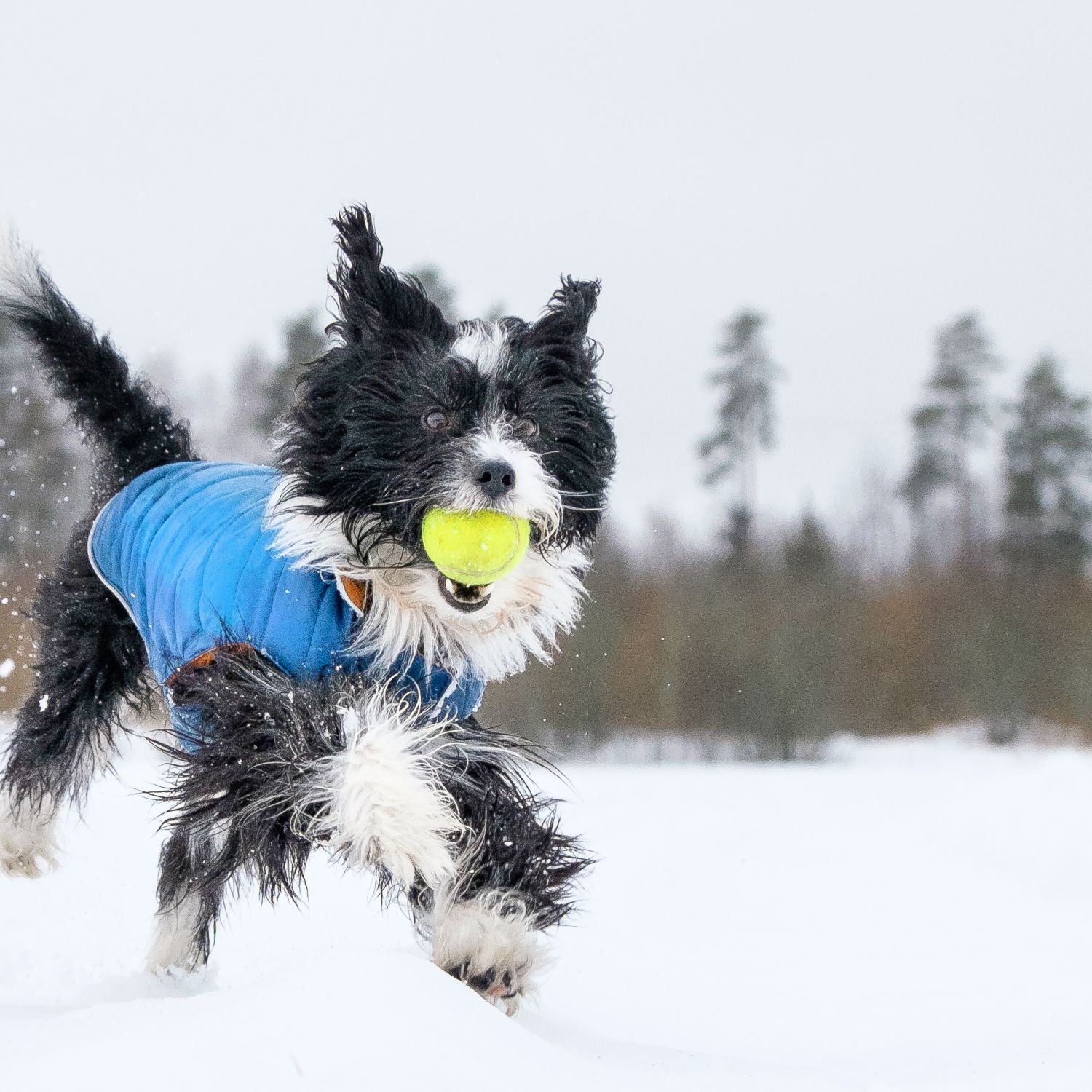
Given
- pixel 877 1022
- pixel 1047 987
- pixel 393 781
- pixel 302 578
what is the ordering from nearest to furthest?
pixel 393 781
pixel 302 578
pixel 877 1022
pixel 1047 987

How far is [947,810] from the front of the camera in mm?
8797

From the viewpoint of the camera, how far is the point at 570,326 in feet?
11.6

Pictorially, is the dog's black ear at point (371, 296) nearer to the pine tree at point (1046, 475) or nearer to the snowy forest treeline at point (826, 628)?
the snowy forest treeline at point (826, 628)

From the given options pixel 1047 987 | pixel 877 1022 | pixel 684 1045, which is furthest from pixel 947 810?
pixel 684 1045

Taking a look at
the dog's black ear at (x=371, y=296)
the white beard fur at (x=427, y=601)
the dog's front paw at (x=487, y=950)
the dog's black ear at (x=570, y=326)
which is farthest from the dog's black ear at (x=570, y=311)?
the dog's front paw at (x=487, y=950)

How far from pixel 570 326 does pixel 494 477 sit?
76 centimetres

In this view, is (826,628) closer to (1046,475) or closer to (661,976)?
(1046,475)

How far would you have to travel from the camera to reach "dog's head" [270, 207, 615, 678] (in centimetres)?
305

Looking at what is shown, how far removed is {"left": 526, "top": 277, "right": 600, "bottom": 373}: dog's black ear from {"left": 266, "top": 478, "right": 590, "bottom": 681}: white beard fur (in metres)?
0.51

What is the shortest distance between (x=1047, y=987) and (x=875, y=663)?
1723 cm

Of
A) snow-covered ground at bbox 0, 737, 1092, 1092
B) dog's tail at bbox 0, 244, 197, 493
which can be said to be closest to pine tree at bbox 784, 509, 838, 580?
snow-covered ground at bbox 0, 737, 1092, 1092

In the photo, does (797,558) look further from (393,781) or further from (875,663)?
(393,781)

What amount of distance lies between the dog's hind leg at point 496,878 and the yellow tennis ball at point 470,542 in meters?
0.44

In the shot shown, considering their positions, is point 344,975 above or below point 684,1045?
above
